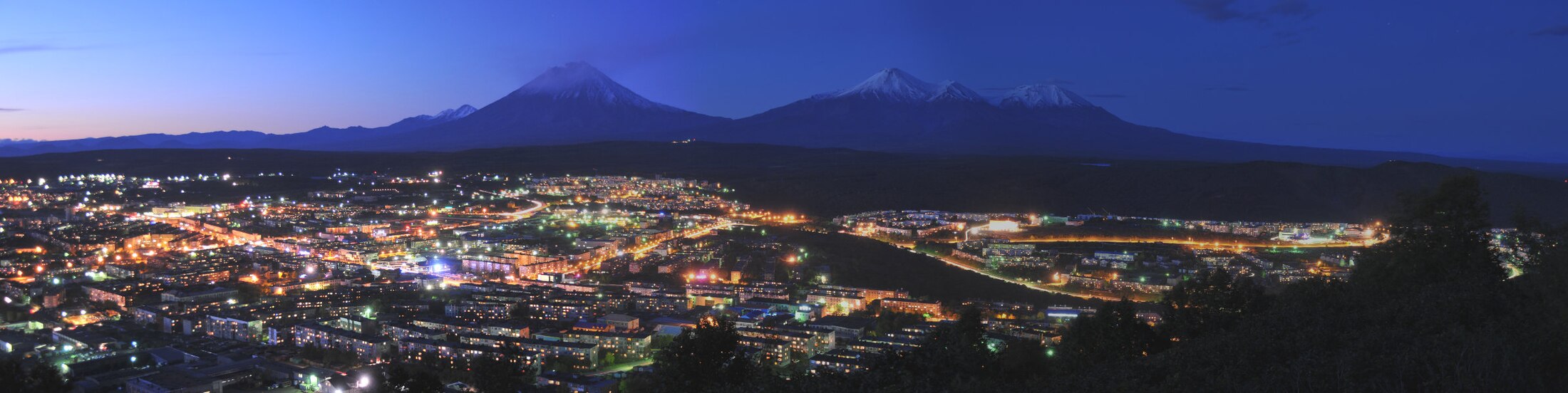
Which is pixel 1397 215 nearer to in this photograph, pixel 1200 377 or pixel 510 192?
pixel 1200 377

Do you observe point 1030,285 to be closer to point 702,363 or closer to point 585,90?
point 702,363

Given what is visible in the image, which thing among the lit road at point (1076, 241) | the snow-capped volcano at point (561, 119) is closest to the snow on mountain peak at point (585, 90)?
the snow-capped volcano at point (561, 119)

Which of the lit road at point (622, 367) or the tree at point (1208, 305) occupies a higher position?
the tree at point (1208, 305)

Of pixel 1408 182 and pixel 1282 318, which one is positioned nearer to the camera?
pixel 1282 318

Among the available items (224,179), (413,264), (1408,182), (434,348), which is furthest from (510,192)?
(1408,182)

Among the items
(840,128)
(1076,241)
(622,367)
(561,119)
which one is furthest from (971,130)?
(622,367)

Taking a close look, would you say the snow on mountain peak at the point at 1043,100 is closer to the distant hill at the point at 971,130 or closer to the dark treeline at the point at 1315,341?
the distant hill at the point at 971,130

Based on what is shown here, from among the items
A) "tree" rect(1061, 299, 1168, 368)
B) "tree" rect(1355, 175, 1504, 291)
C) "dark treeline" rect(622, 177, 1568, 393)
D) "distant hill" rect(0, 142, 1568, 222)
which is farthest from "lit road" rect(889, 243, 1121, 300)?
"tree" rect(1061, 299, 1168, 368)
